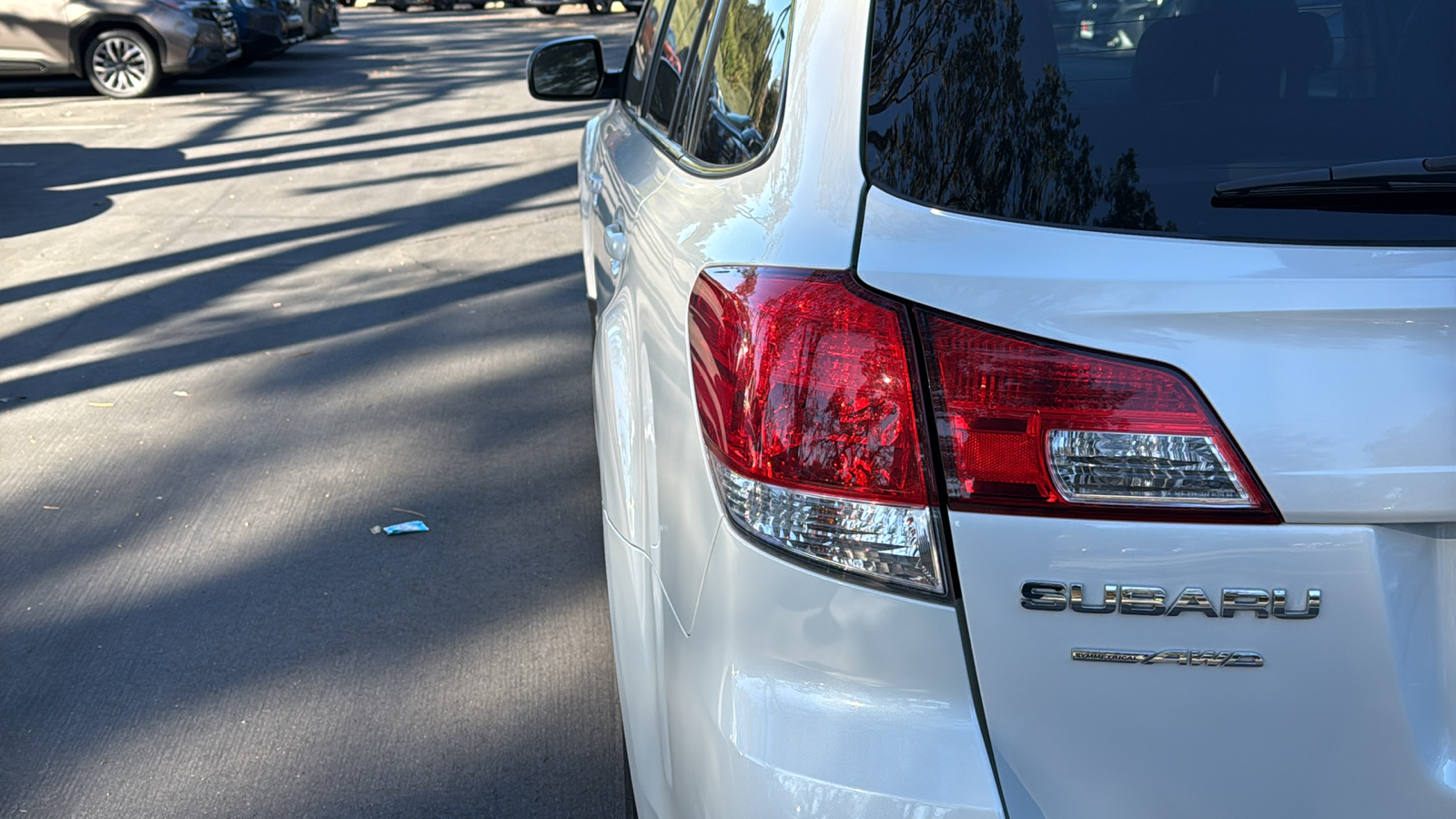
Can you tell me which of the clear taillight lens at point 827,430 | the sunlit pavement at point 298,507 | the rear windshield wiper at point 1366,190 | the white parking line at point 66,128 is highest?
the rear windshield wiper at point 1366,190

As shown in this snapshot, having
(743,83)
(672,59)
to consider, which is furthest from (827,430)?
(672,59)

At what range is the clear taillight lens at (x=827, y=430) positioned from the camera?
1.42m

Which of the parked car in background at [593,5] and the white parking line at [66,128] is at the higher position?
the parked car in background at [593,5]

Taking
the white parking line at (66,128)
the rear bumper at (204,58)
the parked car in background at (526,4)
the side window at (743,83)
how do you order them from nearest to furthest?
the side window at (743,83), the white parking line at (66,128), the rear bumper at (204,58), the parked car in background at (526,4)

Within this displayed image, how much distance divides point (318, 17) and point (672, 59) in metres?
18.5

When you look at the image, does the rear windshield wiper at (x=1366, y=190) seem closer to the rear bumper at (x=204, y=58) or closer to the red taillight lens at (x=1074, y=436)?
the red taillight lens at (x=1074, y=436)

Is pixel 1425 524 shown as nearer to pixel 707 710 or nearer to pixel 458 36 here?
pixel 707 710

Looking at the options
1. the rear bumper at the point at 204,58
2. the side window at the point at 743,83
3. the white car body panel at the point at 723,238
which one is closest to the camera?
the white car body panel at the point at 723,238

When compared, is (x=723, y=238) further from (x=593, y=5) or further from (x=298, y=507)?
(x=593, y=5)

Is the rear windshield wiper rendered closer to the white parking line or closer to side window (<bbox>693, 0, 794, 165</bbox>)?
side window (<bbox>693, 0, 794, 165</bbox>)

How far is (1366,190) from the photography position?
4.57ft

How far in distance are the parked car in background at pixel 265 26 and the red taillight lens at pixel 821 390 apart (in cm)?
1650

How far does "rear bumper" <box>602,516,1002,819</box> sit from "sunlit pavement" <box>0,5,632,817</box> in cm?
131

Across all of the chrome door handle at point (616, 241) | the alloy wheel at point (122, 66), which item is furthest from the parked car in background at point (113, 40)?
the chrome door handle at point (616, 241)
